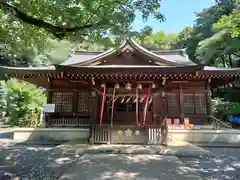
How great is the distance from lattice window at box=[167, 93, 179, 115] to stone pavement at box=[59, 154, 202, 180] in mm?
4633

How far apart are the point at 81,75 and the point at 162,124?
381 cm

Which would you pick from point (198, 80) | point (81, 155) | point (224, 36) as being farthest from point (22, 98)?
point (224, 36)

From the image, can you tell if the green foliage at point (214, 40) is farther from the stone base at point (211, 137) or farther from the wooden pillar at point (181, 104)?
the stone base at point (211, 137)

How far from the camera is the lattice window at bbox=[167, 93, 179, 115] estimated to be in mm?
10422

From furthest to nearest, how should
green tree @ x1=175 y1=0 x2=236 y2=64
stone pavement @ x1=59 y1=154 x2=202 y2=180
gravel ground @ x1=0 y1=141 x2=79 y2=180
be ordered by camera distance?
green tree @ x1=175 y1=0 x2=236 y2=64 → gravel ground @ x1=0 y1=141 x2=79 y2=180 → stone pavement @ x1=59 y1=154 x2=202 y2=180

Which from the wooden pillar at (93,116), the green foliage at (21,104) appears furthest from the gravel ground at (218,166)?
the green foliage at (21,104)

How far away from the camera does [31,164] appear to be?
17.7 feet

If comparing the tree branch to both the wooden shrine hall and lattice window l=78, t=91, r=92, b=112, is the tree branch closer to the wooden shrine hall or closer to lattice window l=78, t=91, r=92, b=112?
the wooden shrine hall

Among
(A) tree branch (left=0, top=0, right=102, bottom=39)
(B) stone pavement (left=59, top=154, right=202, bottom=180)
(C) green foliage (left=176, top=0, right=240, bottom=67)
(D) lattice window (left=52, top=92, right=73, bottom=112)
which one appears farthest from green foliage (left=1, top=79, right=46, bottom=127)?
(C) green foliage (left=176, top=0, right=240, bottom=67)

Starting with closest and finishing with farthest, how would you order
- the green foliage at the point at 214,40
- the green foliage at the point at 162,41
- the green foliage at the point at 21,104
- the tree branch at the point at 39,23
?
the tree branch at the point at 39,23, the green foliage at the point at 21,104, the green foliage at the point at 214,40, the green foliage at the point at 162,41

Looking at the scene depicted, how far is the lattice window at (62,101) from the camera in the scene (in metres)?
10.4

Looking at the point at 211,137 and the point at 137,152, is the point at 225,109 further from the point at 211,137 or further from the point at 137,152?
the point at 137,152

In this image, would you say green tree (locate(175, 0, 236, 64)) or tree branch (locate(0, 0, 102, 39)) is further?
green tree (locate(175, 0, 236, 64))

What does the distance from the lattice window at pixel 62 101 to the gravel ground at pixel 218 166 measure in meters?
6.54
